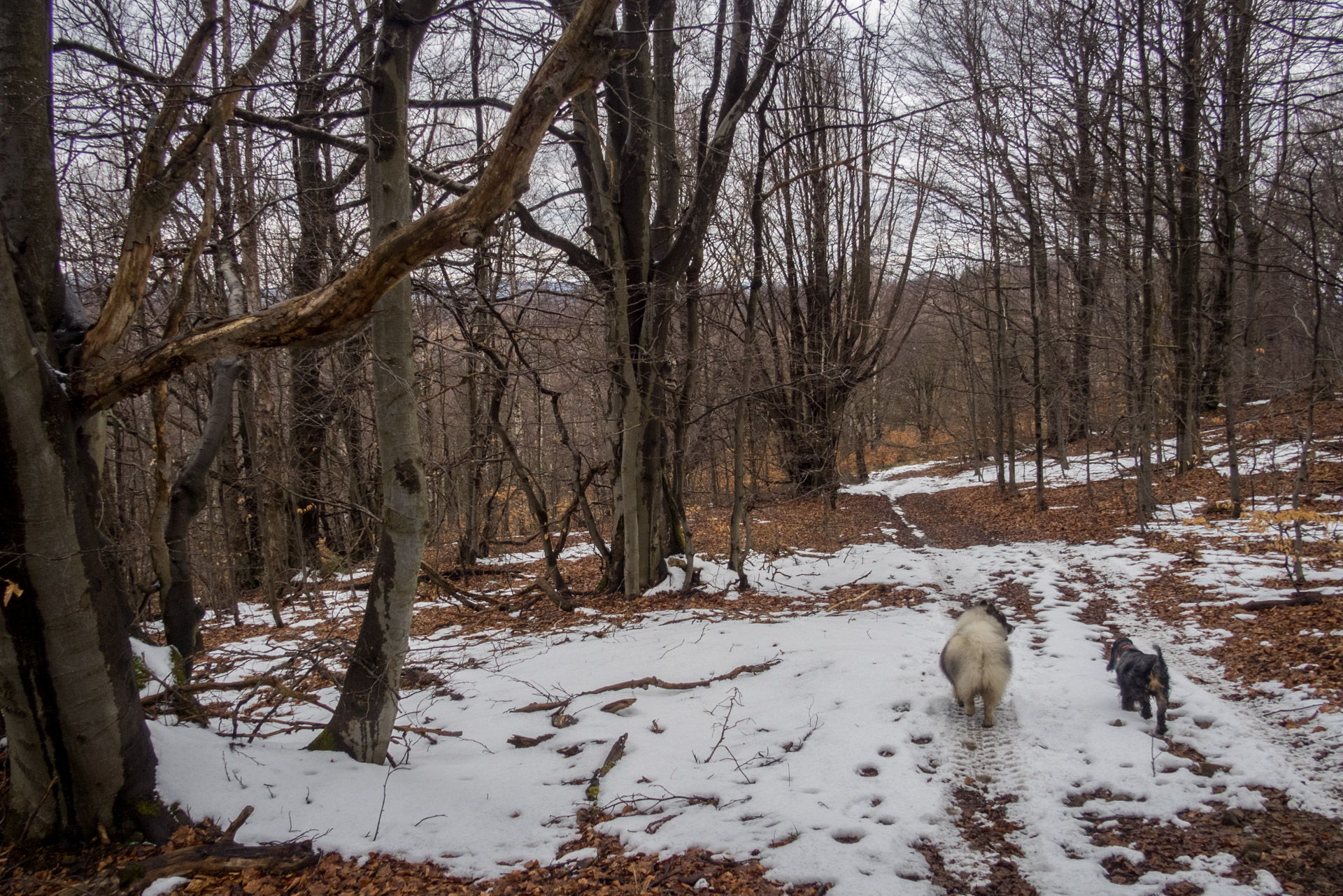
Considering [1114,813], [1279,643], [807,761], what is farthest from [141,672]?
[1279,643]

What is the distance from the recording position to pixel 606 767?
434 centimetres

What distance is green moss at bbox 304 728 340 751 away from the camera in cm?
404

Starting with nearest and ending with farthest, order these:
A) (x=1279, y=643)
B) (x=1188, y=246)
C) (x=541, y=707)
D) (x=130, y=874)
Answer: (x=130, y=874)
(x=541, y=707)
(x=1279, y=643)
(x=1188, y=246)

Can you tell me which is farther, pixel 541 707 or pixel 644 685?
pixel 644 685

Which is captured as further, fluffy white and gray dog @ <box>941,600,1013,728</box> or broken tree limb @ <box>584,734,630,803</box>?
fluffy white and gray dog @ <box>941,600,1013,728</box>

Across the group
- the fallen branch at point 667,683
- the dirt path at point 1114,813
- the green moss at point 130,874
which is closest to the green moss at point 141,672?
the green moss at point 130,874

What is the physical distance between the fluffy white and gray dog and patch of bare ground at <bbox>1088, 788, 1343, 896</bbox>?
43.7 inches

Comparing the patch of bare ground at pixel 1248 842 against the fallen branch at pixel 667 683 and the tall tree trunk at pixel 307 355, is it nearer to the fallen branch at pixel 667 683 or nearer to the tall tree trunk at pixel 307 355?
the fallen branch at pixel 667 683

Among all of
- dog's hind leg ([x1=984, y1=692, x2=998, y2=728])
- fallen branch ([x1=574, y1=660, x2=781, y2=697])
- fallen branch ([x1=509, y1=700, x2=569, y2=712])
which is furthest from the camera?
fallen branch ([x1=574, y1=660, x2=781, y2=697])

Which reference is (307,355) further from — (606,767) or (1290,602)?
(1290,602)

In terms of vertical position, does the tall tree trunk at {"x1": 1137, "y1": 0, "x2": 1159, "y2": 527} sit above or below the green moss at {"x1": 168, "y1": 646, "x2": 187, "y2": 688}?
above

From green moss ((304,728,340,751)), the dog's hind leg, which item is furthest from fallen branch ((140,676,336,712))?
the dog's hind leg

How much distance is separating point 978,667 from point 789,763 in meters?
1.55

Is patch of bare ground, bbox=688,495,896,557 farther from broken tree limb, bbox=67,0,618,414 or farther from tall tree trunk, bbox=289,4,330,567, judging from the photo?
broken tree limb, bbox=67,0,618,414
